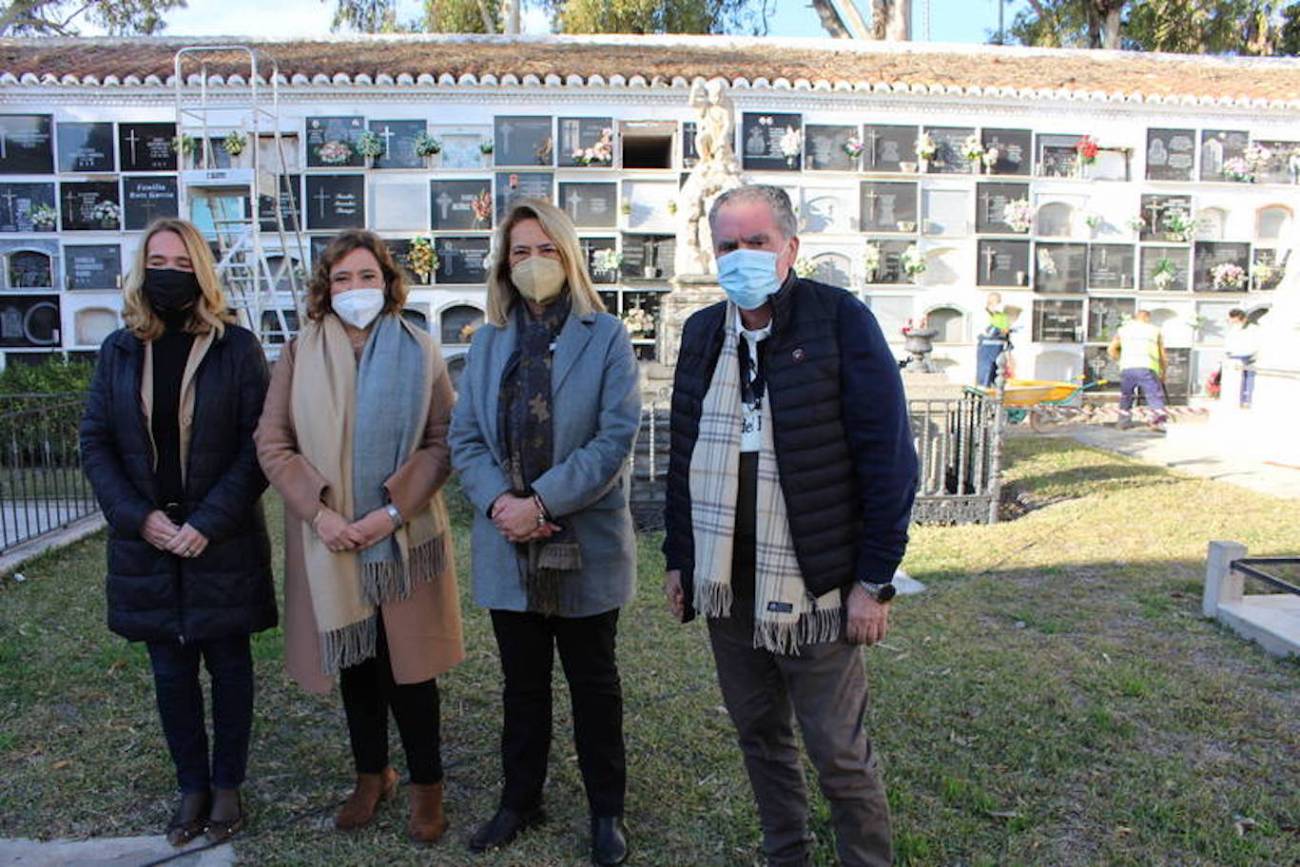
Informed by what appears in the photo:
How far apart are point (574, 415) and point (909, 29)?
17.7 m

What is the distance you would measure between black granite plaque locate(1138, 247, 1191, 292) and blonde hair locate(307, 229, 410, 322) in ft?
42.8

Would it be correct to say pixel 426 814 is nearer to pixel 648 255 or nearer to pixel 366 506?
pixel 366 506

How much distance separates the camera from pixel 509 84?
39.7ft

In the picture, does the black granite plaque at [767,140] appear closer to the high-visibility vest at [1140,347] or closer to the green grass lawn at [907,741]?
the high-visibility vest at [1140,347]

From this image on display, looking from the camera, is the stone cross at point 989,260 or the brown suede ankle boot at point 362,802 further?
the stone cross at point 989,260

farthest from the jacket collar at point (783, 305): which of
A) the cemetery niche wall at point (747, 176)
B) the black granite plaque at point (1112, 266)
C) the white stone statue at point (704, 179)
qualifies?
the black granite plaque at point (1112, 266)

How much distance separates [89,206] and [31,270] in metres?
1.09

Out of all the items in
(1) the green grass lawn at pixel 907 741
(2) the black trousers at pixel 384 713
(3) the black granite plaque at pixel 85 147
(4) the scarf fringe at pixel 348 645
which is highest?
(3) the black granite plaque at pixel 85 147

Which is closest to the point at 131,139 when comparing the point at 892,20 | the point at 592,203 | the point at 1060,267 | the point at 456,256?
the point at 456,256

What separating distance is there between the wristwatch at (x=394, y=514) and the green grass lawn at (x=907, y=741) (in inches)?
33.4

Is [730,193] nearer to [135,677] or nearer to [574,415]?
[574,415]

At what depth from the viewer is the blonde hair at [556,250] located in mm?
2402

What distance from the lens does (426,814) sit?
8.39 ft

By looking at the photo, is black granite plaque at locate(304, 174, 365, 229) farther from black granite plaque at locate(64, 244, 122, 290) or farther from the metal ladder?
black granite plaque at locate(64, 244, 122, 290)
